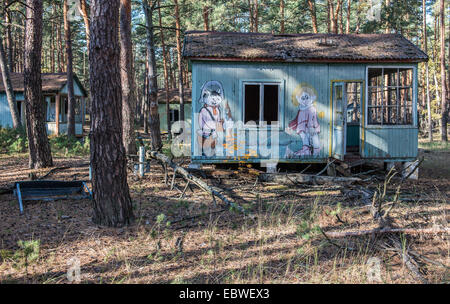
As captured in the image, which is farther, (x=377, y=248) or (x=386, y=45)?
(x=386, y=45)

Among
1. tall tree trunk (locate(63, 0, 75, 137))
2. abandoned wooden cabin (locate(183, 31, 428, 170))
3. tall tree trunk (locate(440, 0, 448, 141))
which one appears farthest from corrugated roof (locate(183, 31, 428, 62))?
tall tree trunk (locate(440, 0, 448, 141))

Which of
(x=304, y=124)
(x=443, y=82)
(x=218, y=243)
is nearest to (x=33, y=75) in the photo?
(x=304, y=124)

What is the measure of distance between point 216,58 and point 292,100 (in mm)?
2484

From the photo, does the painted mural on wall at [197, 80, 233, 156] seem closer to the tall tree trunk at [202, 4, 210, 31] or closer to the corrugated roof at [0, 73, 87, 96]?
the tall tree trunk at [202, 4, 210, 31]

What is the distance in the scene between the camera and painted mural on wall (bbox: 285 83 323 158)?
1073 cm

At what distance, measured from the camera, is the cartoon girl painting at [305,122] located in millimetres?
10734

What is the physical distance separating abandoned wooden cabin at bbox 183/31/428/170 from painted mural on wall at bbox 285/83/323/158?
0.09ft

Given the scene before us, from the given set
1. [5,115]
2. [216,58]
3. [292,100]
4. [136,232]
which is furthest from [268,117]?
[5,115]

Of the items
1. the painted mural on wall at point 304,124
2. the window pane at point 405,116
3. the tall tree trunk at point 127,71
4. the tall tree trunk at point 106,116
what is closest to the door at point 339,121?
the painted mural on wall at point 304,124

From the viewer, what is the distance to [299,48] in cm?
1092

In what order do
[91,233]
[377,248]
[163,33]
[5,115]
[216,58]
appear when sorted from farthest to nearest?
[163,33]
[5,115]
[216,58]
[91,233]
[377,248]

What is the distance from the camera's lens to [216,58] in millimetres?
10250

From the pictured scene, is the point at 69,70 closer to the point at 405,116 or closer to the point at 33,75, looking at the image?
the point at 33,75

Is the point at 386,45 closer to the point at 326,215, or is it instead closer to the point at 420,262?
the point at 326,215
